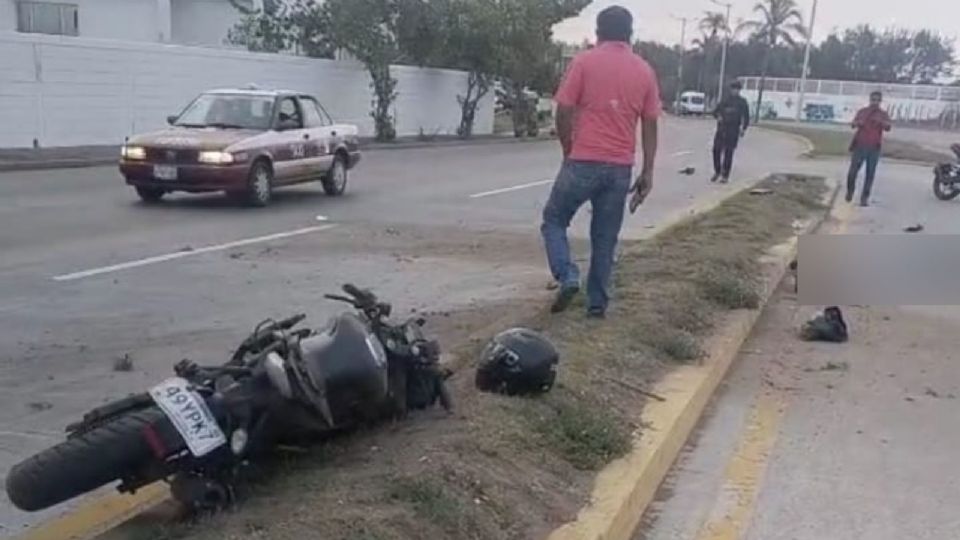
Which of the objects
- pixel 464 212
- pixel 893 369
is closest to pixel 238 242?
pixel 464 212

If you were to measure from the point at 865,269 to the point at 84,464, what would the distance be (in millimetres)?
5203

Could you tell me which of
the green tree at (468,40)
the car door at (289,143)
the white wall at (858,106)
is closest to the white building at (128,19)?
the green tree at (468,40)

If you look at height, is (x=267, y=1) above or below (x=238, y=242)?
above

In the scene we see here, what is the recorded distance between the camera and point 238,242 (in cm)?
1257

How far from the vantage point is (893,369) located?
787cm

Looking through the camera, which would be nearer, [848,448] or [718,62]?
[848,448]

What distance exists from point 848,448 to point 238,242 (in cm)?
804

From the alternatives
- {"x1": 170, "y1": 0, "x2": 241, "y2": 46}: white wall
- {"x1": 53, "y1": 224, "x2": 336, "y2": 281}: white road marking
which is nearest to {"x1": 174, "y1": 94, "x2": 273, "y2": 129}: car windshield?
{"x1": 53, "y1": 224, "x2": 336, "y2": 281}: white road marking

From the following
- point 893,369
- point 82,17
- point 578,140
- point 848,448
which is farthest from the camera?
point 82,17

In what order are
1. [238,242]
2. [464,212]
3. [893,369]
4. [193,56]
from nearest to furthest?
[893,369], [238,242], [464,212], [193,56]

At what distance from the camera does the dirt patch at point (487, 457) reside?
12.7 ft

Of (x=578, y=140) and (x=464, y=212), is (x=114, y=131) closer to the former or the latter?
(x=464, y=212)

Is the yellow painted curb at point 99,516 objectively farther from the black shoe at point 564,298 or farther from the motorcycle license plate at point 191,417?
the black shoe at point 564,298

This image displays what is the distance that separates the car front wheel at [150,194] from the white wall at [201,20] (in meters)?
28.5
